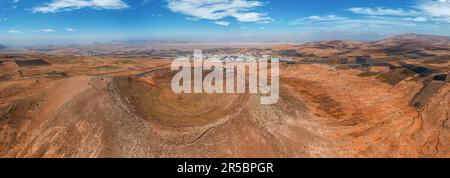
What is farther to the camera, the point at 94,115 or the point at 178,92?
the point at 178,92

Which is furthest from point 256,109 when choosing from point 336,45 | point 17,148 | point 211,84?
point 336,45

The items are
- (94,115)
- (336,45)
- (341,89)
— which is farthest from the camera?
(336,45)

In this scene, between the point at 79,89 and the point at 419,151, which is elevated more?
the point at 79,89

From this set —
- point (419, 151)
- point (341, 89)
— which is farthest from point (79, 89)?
point (341, 89)

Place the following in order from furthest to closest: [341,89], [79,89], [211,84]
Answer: [341,89], [211,84], [79,89]

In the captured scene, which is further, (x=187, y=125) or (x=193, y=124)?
(x=193, y=124)

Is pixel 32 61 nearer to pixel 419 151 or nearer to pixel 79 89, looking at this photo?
pixel 79 89
